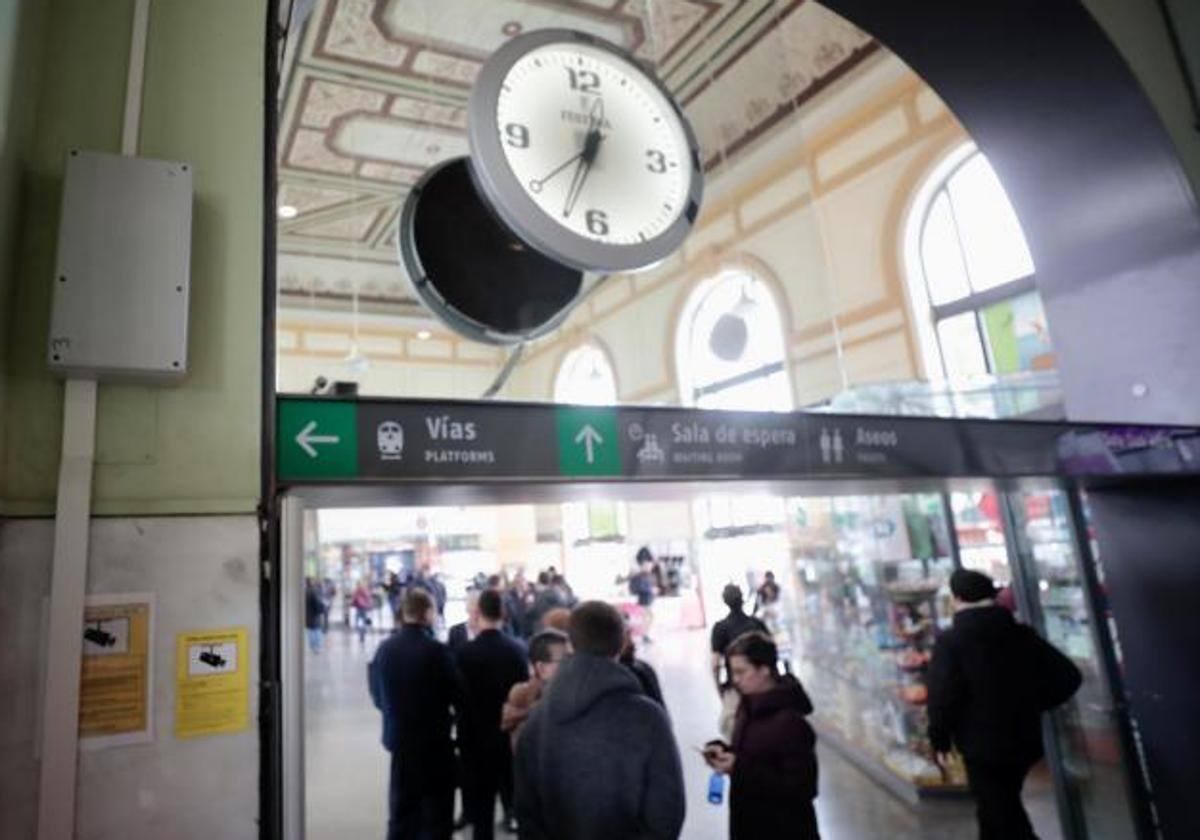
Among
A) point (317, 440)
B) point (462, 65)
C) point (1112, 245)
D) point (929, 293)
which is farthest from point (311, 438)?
point (929, 293)

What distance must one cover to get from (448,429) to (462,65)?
5.48m

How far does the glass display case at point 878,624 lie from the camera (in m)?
4.74

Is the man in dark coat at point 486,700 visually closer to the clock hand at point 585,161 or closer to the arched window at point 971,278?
the clock hand at point 585,161

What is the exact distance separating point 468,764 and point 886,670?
288 cm

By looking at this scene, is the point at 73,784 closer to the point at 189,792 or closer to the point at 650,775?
the point at 189,792

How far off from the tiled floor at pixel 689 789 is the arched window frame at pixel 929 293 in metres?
3.49

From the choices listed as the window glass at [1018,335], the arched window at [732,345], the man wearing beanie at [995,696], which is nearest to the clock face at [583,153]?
the man wearing beanie at [995,696]

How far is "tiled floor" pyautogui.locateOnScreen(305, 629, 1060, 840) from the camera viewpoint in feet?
13.7

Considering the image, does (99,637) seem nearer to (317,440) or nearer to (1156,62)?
(317,440)

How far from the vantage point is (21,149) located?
1245mm

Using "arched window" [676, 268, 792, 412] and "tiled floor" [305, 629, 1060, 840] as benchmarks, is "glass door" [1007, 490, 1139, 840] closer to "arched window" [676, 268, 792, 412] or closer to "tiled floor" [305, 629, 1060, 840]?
"tiled floor" [305, 629, 1060, 840]

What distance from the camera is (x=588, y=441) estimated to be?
4.94 feet

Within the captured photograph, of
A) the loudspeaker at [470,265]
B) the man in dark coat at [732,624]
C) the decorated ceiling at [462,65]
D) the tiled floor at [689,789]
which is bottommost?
the tiled floor at [689,789]

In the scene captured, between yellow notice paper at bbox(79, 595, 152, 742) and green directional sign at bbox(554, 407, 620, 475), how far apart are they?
0.78 meters
